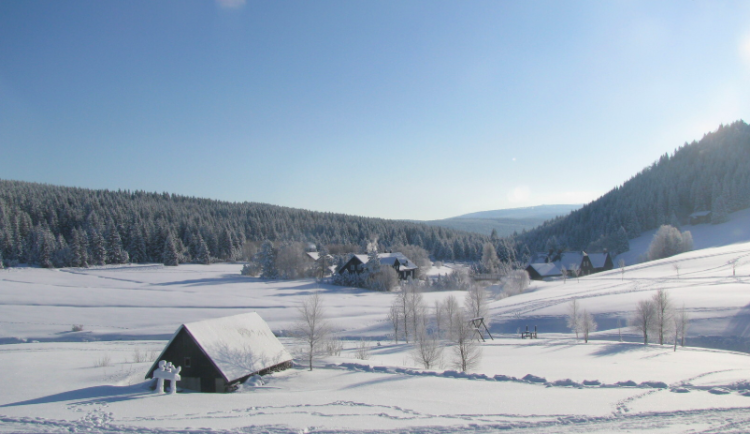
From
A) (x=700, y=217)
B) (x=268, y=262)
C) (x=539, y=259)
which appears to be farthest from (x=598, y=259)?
(x=268, y=262)

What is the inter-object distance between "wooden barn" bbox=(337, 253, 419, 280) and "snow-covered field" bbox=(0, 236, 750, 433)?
22526 mm

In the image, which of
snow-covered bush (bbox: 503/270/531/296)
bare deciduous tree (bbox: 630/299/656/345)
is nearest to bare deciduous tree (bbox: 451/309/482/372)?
bare deciduous tree (bbox: 630/299/656/345)

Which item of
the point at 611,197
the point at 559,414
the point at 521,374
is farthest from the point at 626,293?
the point at 611,197

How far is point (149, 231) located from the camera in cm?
10400

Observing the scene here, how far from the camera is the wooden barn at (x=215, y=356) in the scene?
57.3 ft

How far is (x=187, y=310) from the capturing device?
46.5 metres

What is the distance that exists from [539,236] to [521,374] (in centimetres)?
13428

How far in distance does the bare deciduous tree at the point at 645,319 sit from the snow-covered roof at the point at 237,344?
1062 inches

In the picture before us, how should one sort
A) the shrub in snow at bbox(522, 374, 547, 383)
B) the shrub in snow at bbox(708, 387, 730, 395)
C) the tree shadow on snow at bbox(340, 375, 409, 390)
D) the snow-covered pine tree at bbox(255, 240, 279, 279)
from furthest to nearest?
the snow-covered pine tree at bbox(255, 240, 279, 279), the shrub in snow at bbox(522, 374, 547, 383), the tree shadow on snow at bbox(340, 375, 409, 390), the shrub in snow at bbox(708, 387, 730, 395)

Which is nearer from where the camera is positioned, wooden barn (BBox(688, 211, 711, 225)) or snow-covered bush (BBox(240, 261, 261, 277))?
snow-covered bush (BBox(240, 261, 261, 277))

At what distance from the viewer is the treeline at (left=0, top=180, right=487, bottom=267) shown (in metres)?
88.8

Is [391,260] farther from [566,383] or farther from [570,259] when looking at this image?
[566,383]

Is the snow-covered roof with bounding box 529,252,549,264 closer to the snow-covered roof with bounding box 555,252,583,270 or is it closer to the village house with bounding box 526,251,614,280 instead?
the village house with bounding box 526,251,614,280

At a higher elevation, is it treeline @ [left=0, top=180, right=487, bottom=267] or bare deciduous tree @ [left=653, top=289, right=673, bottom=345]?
treeline @ [left=0, top=180, right=487, bottom=267]
